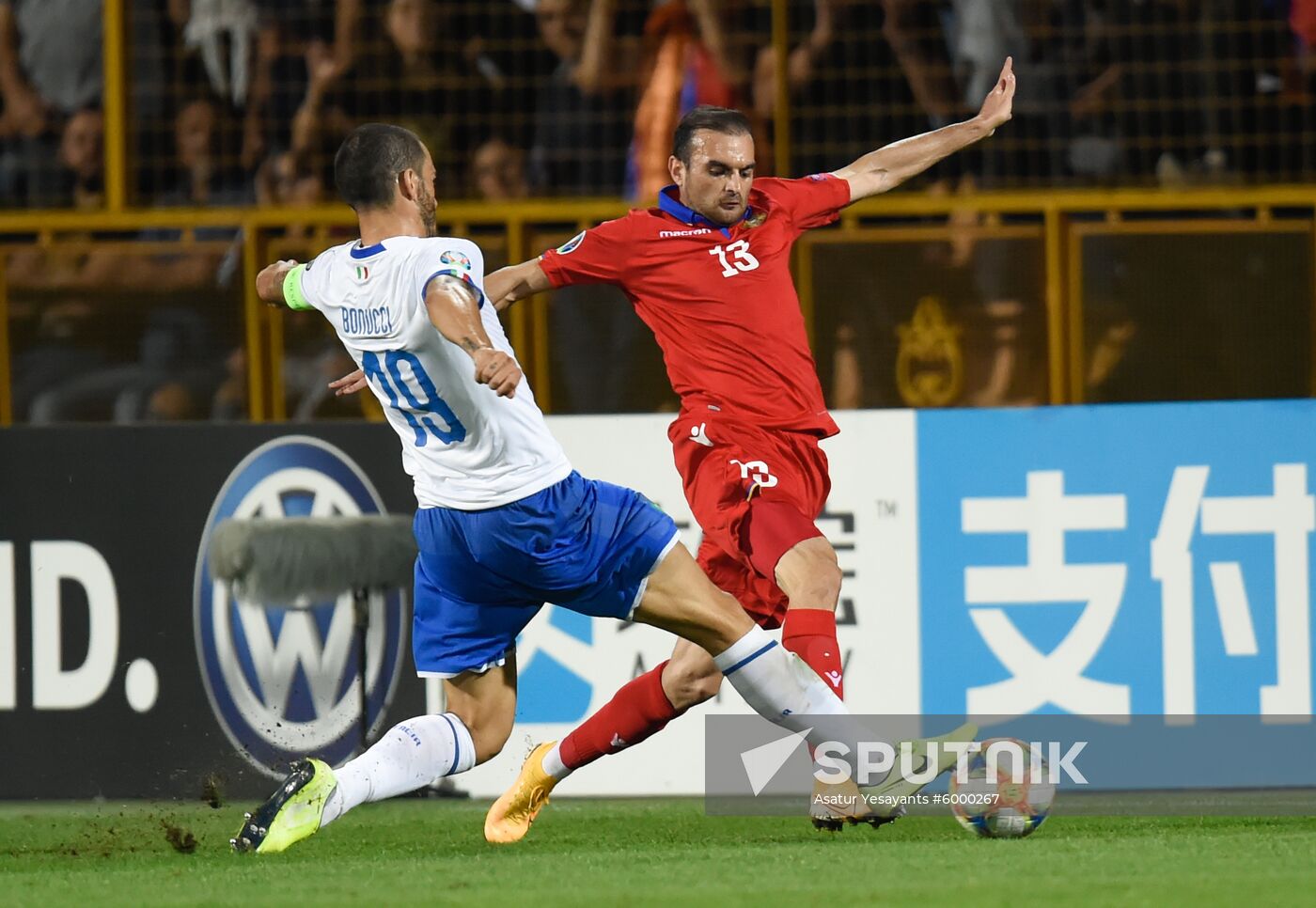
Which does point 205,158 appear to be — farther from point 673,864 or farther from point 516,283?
point 673,864

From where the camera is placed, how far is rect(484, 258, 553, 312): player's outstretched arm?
664 cm

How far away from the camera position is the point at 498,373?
4852mm

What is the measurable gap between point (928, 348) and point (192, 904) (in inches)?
164

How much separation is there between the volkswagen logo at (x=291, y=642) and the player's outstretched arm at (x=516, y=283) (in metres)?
1.65

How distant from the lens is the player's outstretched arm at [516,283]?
6.64 meters

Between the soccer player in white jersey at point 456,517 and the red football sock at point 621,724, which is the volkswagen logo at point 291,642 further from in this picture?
the soccer player in white jersey at point 456,517

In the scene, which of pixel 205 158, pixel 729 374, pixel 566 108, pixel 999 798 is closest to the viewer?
pixel 999 798

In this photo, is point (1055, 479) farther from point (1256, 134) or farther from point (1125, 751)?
point (1256, 134)

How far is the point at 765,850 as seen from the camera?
568 centimetres

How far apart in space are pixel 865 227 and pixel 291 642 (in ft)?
8.92

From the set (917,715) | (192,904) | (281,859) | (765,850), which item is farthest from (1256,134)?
(192,904)

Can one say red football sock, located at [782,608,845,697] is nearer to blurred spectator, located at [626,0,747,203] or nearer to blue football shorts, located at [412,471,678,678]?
blue football shorts, located at [412,471,678,678]

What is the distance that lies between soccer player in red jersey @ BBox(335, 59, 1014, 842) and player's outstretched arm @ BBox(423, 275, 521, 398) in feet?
3.37

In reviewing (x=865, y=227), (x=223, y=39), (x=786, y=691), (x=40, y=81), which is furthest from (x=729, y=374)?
(x=40, y=81)
